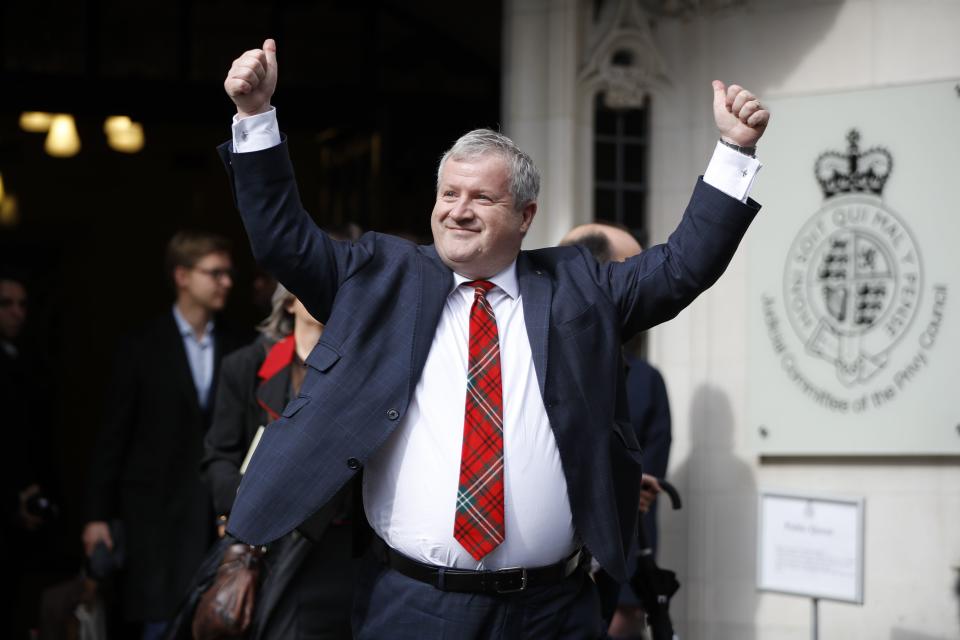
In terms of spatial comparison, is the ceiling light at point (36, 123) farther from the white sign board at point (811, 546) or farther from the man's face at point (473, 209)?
the man's face at point (473, 209)

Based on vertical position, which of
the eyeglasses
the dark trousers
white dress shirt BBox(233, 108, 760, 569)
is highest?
the eyeglasses

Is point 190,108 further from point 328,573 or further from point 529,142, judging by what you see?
point 328,573

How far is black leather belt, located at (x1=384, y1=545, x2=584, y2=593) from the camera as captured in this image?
368 centimetres

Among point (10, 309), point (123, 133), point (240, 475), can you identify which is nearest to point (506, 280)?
point (240, 475)

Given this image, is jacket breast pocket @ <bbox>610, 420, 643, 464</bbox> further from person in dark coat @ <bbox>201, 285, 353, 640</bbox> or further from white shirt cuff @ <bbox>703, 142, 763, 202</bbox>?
person in dark coat @ <bbox>201, 285, 353, 640</bbox>

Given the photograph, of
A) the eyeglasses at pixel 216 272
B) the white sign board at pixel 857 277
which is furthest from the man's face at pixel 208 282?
the white sign board at pixel 857 277

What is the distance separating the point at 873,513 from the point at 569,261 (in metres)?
2.96

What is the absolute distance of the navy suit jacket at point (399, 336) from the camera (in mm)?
3637

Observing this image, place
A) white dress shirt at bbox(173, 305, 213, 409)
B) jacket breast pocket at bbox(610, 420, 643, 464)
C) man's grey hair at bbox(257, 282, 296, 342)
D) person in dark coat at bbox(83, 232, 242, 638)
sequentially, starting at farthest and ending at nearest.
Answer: white dress shirt at bbox(173, 305, 213, 409), person in dark coat at bbox(83, 232, 242, 638), man's grey hair at bbox(257, 282, 296, 342), jacket breast pocket at bbox(610, 420, 643, 464)

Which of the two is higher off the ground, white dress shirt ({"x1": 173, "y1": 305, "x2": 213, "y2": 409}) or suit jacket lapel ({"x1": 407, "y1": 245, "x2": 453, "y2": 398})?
suit jacket lapel ({"x1": 407, "y1": 245, "x2": 453, "y2": 398})

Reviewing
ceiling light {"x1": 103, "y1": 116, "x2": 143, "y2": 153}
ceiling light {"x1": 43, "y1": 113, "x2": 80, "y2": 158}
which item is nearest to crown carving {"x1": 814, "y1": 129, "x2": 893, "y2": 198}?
ceiling light {"x1": 103, "y1": 116, "x2": 143, "y2": 153}

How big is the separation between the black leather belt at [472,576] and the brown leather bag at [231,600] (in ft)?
3.58

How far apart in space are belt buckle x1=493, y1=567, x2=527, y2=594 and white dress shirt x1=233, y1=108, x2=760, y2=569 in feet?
0.09

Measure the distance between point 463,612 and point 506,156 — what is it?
1123 millimetres
